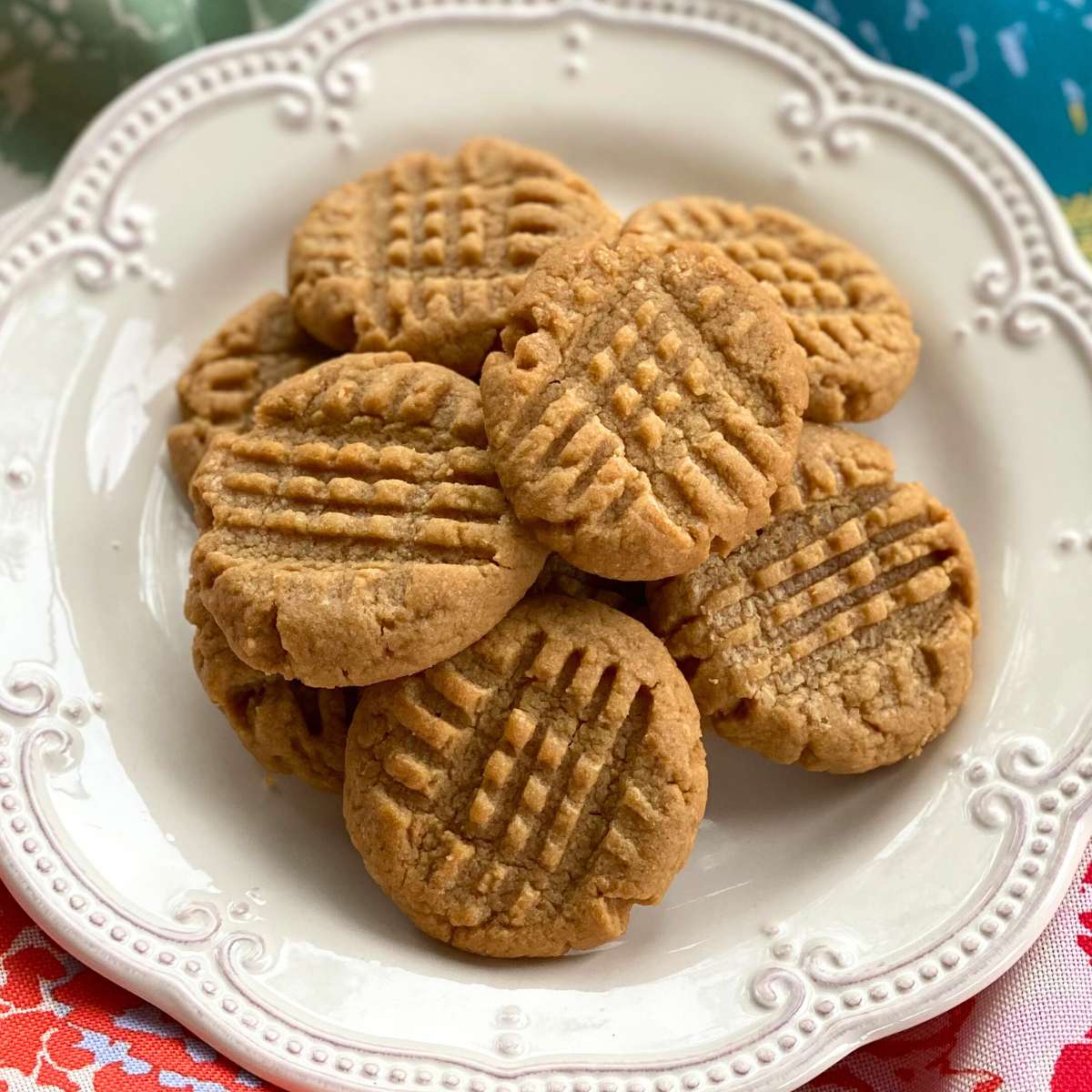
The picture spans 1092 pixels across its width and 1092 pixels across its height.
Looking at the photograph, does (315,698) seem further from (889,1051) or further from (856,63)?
(856,63)

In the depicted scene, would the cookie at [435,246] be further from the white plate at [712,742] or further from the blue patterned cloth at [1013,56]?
the blue patterned cloth at [1013,56]

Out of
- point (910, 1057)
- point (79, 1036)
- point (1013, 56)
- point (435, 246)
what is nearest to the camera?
point (79, 1036)

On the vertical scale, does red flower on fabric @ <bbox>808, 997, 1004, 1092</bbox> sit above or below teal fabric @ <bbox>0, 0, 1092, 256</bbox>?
below

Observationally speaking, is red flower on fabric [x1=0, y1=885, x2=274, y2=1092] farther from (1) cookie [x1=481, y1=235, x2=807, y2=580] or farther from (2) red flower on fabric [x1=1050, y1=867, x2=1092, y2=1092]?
(2) red flower on fabric [x1=1050, y1=867, x2=1092, y2=1092]

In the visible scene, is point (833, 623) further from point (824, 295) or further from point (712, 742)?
point (824, 295)

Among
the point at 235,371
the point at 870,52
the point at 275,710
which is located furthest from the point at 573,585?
the point at 870,52

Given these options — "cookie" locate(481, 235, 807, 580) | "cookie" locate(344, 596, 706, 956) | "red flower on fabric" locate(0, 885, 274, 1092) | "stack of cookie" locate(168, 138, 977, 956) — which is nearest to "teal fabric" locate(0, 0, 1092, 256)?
"stack of cookie" locate(168, 138, 977, 956)
